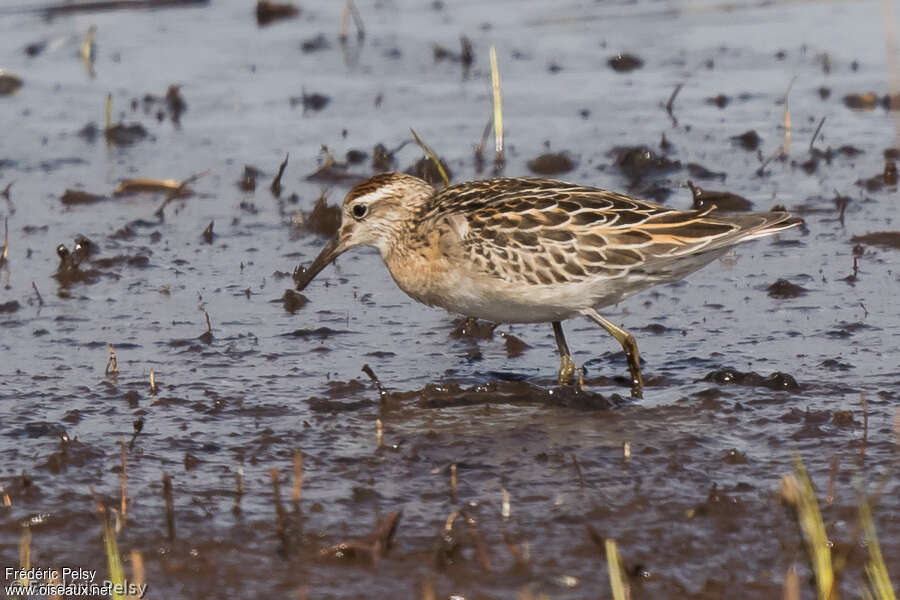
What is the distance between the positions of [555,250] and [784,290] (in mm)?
2217

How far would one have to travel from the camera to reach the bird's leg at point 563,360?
876 centimetres

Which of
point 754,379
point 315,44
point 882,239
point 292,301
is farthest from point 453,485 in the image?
point 315,44

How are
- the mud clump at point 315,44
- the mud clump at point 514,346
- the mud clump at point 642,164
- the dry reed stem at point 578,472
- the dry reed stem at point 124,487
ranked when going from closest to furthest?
the dry reed stem at point 124,487 < the dry reed stem at point 578,472 < the mud clump at point 514,346 < the mud clump at point 642,164 < the mud clump at point 315,44

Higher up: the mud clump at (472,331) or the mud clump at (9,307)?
the mud clump at (9,307)

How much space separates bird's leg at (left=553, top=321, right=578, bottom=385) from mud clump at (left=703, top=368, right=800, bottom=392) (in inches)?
28.7

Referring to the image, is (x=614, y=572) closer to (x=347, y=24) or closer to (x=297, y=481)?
(x=297, y=481)

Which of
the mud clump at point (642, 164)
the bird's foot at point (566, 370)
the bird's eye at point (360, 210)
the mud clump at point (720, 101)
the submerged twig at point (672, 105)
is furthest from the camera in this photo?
the mud clump at point (720, 101)

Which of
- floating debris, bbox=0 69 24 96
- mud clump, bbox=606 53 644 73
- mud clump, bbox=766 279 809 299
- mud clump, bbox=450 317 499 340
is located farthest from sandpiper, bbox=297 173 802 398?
floating debris, bbox=0 69 24 96

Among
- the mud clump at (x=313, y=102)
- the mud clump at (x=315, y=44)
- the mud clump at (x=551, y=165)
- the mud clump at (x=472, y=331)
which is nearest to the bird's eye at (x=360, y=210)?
the mud clump at (x=472, y=331)

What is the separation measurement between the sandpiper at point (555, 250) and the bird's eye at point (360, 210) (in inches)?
15.7

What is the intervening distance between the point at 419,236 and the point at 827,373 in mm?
2342

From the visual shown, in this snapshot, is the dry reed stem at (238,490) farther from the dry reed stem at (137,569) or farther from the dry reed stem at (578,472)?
the dry reed stem at (578,472)

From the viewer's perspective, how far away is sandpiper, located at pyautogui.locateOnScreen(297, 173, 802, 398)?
8422 mm

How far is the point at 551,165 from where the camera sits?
41.3 feet
